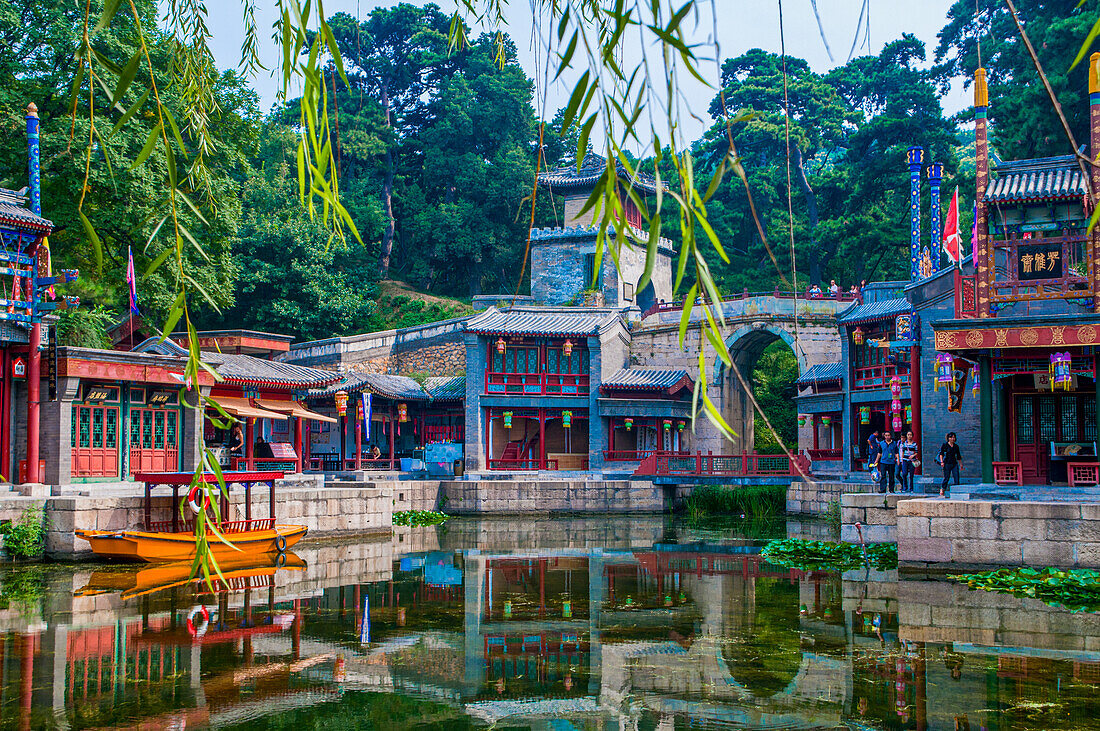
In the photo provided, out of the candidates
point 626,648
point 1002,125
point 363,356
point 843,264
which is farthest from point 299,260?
point 626,648

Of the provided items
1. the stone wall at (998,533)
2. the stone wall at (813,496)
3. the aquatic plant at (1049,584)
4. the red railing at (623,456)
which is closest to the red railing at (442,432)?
the red railing at (623,456)

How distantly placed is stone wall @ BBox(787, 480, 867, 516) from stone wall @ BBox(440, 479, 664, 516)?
4387 millimetres

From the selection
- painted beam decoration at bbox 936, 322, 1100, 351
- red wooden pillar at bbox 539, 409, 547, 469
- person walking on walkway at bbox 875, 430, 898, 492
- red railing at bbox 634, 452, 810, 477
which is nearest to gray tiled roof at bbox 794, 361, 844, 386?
red railing at bbox 634, 452, 810, 477

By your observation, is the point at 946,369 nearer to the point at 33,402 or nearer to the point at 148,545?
the point at 148,545

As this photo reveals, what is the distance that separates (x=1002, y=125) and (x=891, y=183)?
23.3ft

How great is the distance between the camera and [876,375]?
102 feet

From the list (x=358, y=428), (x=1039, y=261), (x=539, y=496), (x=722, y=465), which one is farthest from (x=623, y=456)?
(x=1039, y=261)

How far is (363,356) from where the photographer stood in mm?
40094

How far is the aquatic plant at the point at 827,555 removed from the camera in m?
17.1

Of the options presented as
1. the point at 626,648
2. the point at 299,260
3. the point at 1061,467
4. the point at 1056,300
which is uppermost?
the point at 299,260

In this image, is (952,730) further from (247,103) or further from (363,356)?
(363,356)

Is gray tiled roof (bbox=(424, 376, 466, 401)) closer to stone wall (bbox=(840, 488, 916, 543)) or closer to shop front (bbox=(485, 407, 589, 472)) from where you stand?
shop front (bbox=(485, 407, 589, 472))

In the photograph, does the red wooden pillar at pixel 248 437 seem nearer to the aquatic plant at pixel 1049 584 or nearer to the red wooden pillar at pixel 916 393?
the red wooden pillar at pixel 916 393

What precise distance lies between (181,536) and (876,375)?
22312mm
